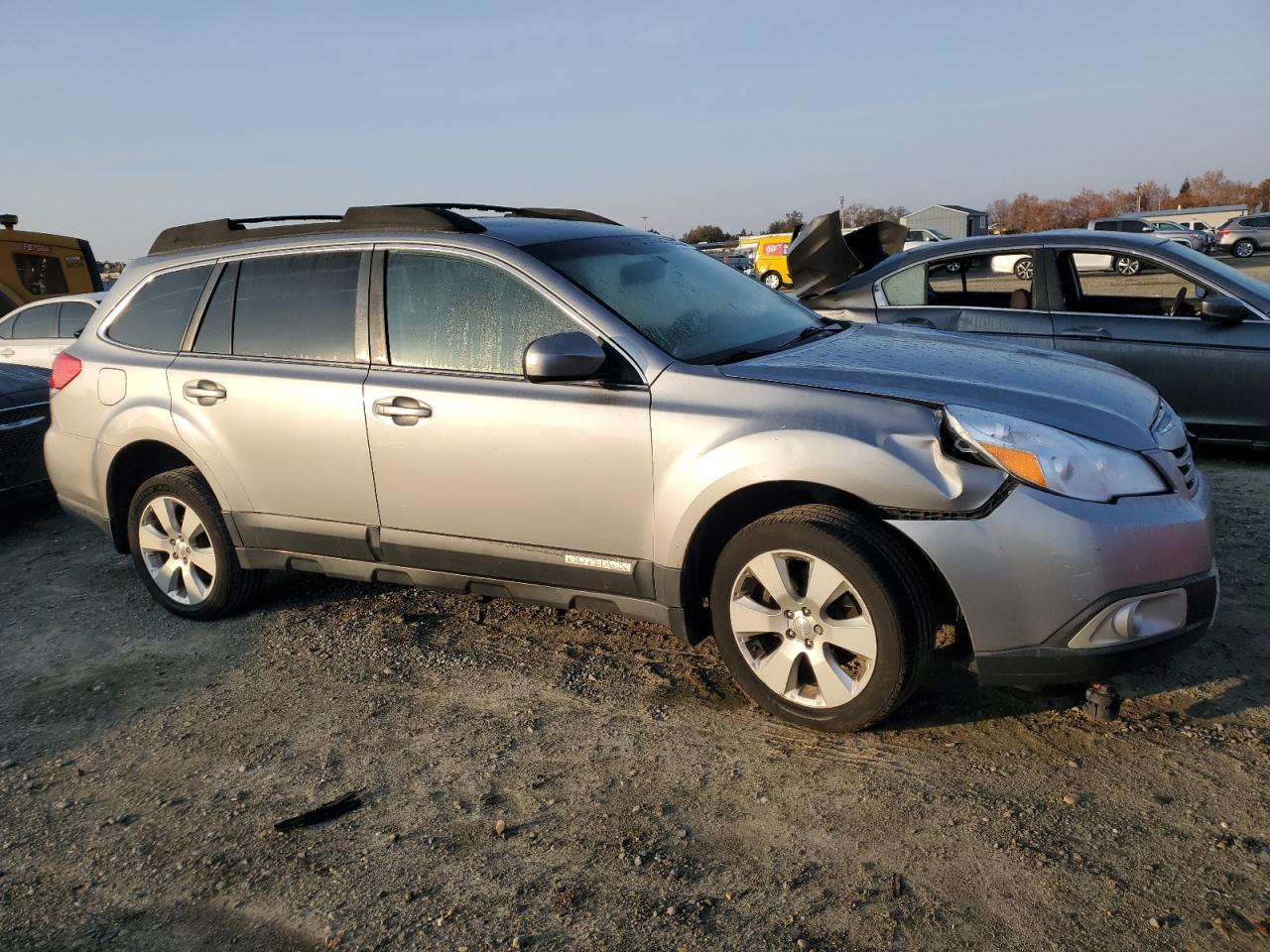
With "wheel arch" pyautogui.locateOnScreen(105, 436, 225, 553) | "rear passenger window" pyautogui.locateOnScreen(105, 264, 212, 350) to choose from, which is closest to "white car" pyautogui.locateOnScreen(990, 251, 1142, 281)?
"rear passenger window" pyautogui.locateOnScreen(105, 264, 212, 350)

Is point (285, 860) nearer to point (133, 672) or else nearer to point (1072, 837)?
point (133, 672)

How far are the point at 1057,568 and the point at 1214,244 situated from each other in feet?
136

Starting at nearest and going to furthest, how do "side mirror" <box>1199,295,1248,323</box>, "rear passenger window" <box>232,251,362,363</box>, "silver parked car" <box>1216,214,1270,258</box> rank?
"rear passenger window" <box>232,251,362,363</box> → "side mirror" <box>1199,295,1248,323</box> → "silver parked car" <box>1216,214,1270,258</box>

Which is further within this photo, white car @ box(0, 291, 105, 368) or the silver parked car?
the silver parked car

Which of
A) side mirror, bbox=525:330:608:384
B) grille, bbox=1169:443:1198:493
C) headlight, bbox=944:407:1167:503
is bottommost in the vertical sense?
grille, bbox=1169:443:1198:493

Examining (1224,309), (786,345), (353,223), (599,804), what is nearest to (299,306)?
(353,223)

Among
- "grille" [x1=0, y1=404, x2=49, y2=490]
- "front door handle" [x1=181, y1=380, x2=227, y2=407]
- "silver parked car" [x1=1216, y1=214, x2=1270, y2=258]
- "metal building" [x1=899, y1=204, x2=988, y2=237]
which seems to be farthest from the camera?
"metal building" [x1=899, y1=204, x2=988, y2=237]

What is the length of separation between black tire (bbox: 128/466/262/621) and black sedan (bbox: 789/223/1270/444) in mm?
4459

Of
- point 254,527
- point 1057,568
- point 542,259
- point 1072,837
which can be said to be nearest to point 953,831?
point 1072,837

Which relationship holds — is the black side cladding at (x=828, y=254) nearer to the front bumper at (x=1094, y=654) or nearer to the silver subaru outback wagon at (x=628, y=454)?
the silver subaru outback wagon at (x=628, y=454)

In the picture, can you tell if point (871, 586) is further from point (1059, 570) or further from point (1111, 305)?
point (1111, 305)

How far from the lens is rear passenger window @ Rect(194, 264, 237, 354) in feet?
15.1

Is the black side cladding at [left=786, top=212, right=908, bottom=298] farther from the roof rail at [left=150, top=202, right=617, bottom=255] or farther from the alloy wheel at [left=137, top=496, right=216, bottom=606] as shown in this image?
the alloy wheel at [left=137, top=496, right=216, bottom=606]

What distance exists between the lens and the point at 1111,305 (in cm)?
675
